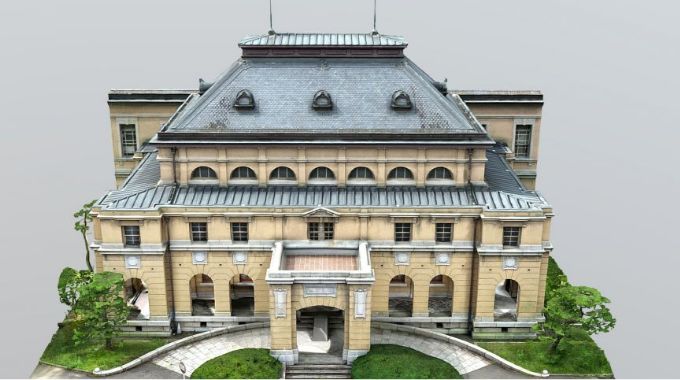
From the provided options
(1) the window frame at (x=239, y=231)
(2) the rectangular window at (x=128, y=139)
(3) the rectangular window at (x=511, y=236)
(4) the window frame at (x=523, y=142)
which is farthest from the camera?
(2) the rectangular window at (x=128, y=139)

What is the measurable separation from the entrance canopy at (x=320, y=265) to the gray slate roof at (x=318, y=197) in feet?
11.2

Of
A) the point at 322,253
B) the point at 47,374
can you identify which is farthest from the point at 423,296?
the point at 47,374

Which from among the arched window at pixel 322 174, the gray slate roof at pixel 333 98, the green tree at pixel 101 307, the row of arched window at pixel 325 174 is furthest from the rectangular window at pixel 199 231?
the arched window at pixel 322 174

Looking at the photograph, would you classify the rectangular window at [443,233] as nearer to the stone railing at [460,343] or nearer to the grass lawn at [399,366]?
the stone railing at [460,343]

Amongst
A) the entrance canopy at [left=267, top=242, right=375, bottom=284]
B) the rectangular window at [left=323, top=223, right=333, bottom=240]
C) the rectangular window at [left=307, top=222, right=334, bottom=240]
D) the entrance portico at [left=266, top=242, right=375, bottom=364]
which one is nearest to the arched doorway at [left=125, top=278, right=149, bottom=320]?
the entrance canopy at [left=267, top=242, right=375, bottom=284]

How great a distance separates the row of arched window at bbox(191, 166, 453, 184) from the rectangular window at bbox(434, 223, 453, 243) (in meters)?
3.60

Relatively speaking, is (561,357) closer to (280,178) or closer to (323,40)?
(280,178)

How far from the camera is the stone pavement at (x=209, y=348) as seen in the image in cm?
5101

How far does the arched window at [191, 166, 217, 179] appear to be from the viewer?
5456 cm

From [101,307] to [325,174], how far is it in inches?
748

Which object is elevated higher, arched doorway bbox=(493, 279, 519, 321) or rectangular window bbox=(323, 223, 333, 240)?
Answer: rectangular window bbox=(323, 223, 333, 240)

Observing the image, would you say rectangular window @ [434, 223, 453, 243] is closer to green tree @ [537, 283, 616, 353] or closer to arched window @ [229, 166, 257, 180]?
green tree @ [537, 283, 616, 353]

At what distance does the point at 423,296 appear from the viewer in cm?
5472

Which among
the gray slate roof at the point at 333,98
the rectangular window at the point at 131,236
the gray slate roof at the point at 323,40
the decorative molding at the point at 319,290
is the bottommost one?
the decorative molding at the point at 319,290
